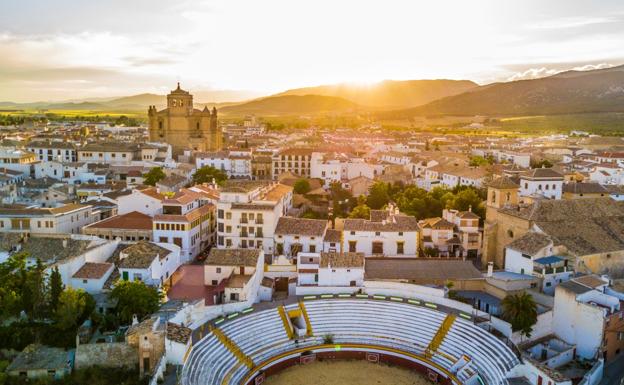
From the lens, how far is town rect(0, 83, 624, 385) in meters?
28.1

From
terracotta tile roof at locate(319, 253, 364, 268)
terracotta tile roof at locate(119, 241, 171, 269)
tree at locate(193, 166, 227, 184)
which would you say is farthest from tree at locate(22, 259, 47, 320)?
tree at locate(193, 166, 227, 184)

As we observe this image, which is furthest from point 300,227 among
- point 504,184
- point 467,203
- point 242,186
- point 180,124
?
point 180,124

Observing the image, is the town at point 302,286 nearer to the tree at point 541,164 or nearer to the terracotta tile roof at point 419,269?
the terracotta tile roof at point 419,269

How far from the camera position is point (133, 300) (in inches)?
1153

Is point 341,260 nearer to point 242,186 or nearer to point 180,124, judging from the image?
point 242,186

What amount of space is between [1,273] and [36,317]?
13.7 ft

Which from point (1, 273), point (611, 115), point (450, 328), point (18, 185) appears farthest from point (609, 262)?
point (611, 115)

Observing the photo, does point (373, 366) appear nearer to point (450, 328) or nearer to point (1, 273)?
point (450, 328)

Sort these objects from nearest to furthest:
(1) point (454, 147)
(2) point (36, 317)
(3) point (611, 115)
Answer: (2) point (36, 317) < (1) point (454, 147) < (3) point (611, 115)

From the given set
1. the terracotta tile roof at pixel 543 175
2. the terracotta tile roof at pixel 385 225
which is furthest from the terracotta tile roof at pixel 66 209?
the terracotta tile roof at pixel 543 175

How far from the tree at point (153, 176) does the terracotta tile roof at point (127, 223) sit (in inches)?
668

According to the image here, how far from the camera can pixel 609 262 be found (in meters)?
38.5

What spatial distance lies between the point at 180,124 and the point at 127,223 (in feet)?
172

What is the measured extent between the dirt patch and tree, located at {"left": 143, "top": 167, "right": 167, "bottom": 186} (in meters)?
37.8
